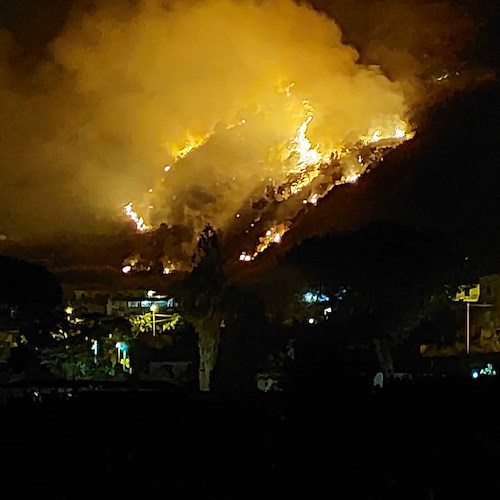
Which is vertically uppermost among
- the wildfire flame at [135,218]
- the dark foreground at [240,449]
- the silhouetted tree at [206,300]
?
the wildfire flame at [135,218]

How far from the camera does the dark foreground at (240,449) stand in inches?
176

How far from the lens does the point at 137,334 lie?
13922mm

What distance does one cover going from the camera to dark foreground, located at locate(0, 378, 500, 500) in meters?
4.47

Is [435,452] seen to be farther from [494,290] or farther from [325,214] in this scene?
[325,214]

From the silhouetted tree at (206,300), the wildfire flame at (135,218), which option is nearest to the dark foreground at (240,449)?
the silhouetted tree at (206,300)

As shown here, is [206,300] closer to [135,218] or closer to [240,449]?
[240,449]

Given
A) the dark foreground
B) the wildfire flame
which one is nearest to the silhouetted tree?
the dark foreground

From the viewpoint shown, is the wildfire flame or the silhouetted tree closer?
the silhouetted tree

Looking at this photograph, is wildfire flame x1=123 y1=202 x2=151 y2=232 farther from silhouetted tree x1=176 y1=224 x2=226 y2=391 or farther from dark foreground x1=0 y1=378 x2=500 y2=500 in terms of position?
dark foreground x1=0 y1=378 x2=500 y2=500

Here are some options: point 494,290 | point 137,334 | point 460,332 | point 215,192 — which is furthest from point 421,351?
point 215,192

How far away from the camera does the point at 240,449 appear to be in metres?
4.78

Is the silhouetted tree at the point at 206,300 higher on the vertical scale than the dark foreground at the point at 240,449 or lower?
higher

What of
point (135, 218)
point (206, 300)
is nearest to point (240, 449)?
point (206, 300)

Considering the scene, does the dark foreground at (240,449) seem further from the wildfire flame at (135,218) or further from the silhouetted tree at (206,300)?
the wildfire flame at (135,218)
